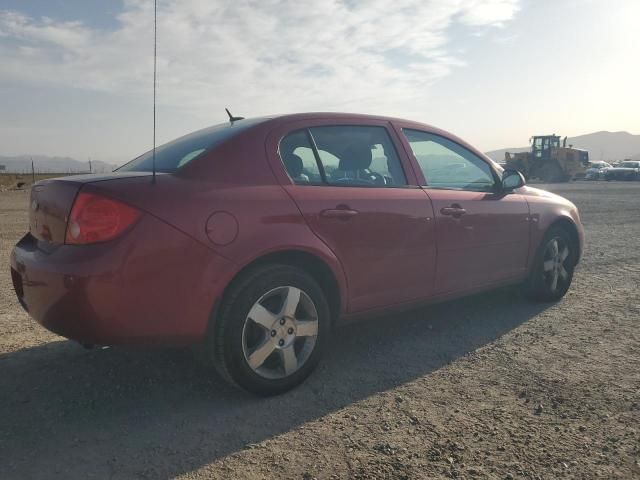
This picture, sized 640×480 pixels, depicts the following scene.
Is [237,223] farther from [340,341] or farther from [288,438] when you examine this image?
[340,341]

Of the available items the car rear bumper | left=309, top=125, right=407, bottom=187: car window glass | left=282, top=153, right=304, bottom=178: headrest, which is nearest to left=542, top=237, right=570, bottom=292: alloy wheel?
left=309, top=125, right=407, bottom=187: car window glass

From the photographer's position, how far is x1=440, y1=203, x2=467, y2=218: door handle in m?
3.54

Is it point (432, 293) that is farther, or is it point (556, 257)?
point (556, 257)

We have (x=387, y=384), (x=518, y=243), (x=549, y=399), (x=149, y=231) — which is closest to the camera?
(x=149, y=231)

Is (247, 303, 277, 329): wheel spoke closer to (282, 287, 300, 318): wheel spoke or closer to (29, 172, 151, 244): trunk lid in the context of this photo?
(282, 287, 300, 318): wheel spoke

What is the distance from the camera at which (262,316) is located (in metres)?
A: 2.66

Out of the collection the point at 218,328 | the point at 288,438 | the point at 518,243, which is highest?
the point at 518,243

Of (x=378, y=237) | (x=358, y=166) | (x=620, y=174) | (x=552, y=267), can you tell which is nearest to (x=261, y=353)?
(x=378, y=237)

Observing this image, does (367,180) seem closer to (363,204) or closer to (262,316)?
(363,204)

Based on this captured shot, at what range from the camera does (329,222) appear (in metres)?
2.90

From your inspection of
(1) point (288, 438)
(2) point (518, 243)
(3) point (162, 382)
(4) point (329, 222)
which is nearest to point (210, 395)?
(3) point (162, 382)

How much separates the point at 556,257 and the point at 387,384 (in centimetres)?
257

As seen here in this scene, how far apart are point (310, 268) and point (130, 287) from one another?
1.04 metres

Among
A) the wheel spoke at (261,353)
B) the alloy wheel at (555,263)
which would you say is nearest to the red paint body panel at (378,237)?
the wheel spoke at (261,353)
